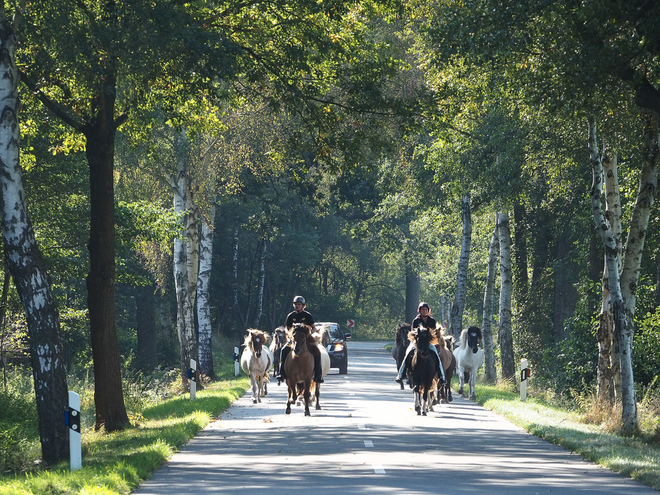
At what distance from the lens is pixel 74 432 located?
1306 centimetres

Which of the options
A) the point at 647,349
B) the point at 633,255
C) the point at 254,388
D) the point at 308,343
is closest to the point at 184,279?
the point at 254,388

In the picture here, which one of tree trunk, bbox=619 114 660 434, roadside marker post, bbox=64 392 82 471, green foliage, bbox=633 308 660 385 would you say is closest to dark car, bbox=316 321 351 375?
green foliage, bbox=633 308 660 385

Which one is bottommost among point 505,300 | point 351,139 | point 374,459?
point 374,459

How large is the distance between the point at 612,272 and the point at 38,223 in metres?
14.2

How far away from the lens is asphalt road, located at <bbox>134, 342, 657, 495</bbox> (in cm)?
1153

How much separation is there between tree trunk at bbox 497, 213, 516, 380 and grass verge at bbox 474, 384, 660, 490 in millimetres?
8057

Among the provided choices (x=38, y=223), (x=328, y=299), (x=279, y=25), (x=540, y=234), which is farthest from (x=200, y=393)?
(x=328, y=299)

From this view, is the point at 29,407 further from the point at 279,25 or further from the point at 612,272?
the point at 612,272

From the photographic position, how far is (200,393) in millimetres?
28875

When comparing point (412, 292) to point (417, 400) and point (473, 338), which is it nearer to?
point (473, 338)

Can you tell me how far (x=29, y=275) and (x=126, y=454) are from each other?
2.96m

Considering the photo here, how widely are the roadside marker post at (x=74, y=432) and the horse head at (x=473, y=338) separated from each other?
638 inches

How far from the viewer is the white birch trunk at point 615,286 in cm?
1786

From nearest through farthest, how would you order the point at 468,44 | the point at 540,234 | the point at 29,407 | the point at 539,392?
the point at 468,44
the point at 29,407
the point at 539,392
the point at 540,234
